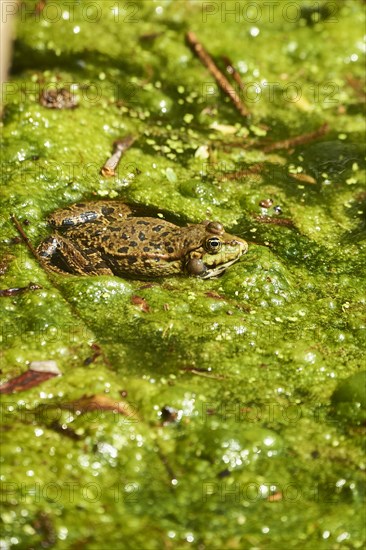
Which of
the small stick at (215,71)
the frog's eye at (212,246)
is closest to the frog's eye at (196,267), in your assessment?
the frog's eye at (212,246)

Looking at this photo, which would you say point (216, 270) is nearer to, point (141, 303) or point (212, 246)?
point (212, 246)

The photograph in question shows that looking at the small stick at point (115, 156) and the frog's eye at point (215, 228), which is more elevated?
the small stick at point (115, 156)

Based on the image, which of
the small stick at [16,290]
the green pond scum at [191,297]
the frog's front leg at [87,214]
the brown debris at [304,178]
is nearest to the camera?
the green pond scum at [191,297]

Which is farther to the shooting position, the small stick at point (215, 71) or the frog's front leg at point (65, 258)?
the small stick at point (215, 71)

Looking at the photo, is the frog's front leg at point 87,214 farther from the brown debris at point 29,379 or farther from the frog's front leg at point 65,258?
the brown debris at point 29,379

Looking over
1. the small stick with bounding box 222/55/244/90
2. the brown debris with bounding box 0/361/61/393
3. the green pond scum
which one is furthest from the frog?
the small stick with bounding box 222/55/244/90

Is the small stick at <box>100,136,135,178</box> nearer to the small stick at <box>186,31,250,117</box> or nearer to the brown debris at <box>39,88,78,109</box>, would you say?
the brown debris at <box>39,88,78,109</box>

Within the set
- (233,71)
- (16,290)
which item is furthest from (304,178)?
(16,290)

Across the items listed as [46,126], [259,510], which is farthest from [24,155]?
[259,510]
